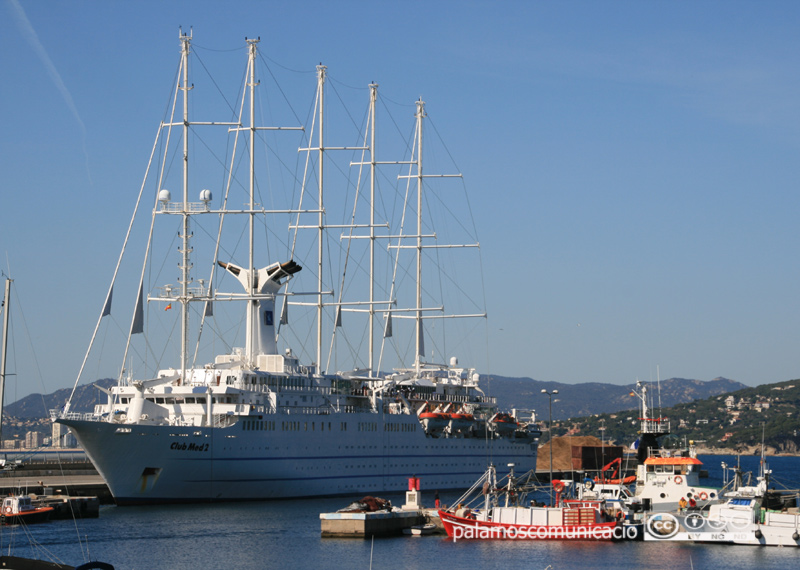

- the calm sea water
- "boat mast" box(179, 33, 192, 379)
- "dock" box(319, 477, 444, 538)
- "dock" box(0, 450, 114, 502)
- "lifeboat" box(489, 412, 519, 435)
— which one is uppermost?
"boat mast" box(179, 33, 192, 379)

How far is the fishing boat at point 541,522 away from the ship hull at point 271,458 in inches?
605

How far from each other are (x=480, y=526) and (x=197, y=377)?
21.2 m

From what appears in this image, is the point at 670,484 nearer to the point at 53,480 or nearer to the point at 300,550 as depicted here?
the point at 300,550

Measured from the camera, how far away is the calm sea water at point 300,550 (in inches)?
1641

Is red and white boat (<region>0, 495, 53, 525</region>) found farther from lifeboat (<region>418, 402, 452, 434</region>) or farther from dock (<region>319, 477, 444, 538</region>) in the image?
lifeboat (<region>418, 402, 452, 434</region>)

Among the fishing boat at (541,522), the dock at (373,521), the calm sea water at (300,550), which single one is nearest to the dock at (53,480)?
the calm sea water at (300,550)

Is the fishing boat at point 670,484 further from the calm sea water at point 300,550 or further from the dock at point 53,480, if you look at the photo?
the dock at point 53,480

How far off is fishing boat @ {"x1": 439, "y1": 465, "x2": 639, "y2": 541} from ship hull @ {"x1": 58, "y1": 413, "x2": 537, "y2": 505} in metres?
15.4

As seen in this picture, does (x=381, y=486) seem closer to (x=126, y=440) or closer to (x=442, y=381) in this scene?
(x=442, y=381)

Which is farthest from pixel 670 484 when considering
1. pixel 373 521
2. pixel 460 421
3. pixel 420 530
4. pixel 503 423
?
pixel 503 423

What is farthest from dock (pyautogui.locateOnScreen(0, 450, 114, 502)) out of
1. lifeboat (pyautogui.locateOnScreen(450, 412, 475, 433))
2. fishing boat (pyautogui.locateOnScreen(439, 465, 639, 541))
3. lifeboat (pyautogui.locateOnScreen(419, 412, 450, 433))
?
lifeboat (pyautogui.locateOnScreen(450, 412, 475, 433))

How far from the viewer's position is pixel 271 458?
62750 mm

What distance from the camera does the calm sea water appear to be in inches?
1641

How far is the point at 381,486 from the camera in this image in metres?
70.9
